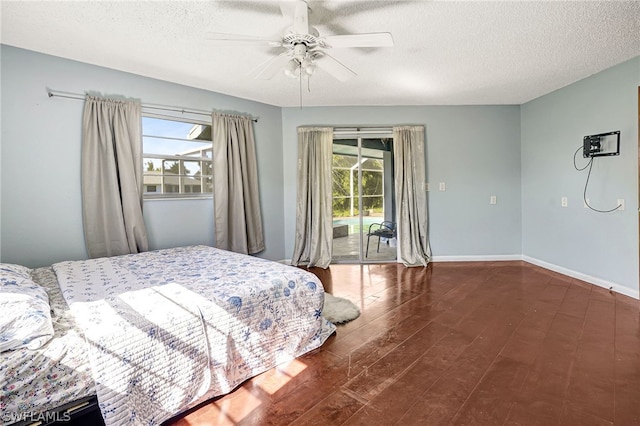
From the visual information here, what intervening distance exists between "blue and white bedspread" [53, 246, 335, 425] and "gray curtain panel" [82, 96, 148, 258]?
521 millimetres

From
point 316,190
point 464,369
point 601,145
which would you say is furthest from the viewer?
point 316,190

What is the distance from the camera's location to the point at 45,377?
127 cm

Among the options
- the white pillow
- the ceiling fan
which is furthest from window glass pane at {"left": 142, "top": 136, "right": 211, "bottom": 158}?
the white pillow

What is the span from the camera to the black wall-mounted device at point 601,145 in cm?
323

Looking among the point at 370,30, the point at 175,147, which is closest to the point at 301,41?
the point at 370,30

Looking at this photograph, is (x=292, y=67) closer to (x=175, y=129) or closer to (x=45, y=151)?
(x=175, y=129)

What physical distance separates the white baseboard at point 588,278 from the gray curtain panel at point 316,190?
2.96 meters

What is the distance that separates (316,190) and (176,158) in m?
1.89

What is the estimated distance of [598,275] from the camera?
3.48 m

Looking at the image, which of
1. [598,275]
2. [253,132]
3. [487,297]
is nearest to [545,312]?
[487,297]

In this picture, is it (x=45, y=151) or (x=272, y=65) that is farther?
(x=45, y=151)

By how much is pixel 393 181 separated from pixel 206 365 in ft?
12.6

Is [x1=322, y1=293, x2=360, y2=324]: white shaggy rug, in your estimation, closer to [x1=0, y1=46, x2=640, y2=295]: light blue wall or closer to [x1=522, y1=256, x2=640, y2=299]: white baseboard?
[x1=0, y1=46, x2=640, y2=295]: light blue wall

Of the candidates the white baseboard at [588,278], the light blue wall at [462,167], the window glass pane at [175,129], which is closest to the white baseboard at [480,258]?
the light blue wall at [462,167]
